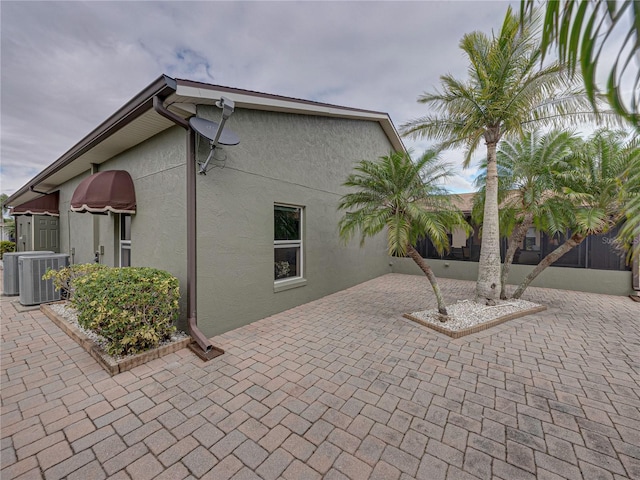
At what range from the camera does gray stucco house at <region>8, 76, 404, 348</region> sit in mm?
4793

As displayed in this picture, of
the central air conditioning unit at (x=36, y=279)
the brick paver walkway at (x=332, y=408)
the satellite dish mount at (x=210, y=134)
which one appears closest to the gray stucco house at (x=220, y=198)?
the satellite dish mount at (x=210, y=134)

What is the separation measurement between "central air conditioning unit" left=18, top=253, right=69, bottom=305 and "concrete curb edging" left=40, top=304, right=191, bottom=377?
2557 mm

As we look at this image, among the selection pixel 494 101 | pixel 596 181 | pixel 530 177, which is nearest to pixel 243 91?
pixel 494 101

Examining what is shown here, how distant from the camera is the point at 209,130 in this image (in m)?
4.51

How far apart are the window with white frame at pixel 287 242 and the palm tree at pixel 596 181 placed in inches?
270

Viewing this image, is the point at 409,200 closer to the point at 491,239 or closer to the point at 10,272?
the point at 491,239

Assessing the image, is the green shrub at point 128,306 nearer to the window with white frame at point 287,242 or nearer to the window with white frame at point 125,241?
the window with white frame at point 125,241

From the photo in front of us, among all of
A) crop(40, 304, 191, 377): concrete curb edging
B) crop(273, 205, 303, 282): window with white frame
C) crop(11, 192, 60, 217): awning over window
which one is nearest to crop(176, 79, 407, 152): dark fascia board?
crop(273, 205, 303, 282): window with white frame

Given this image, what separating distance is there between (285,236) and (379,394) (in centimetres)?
441

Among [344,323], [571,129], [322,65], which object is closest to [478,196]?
[571,129]

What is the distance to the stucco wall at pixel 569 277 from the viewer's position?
345 inches

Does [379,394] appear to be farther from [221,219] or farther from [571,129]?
[571,129]

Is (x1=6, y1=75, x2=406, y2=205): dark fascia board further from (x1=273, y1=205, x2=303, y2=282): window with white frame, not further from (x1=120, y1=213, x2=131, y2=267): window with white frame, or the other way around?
(x1=273, y1=205, x2=303, y2=282): window with white frame

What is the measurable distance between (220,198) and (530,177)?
322 inches
